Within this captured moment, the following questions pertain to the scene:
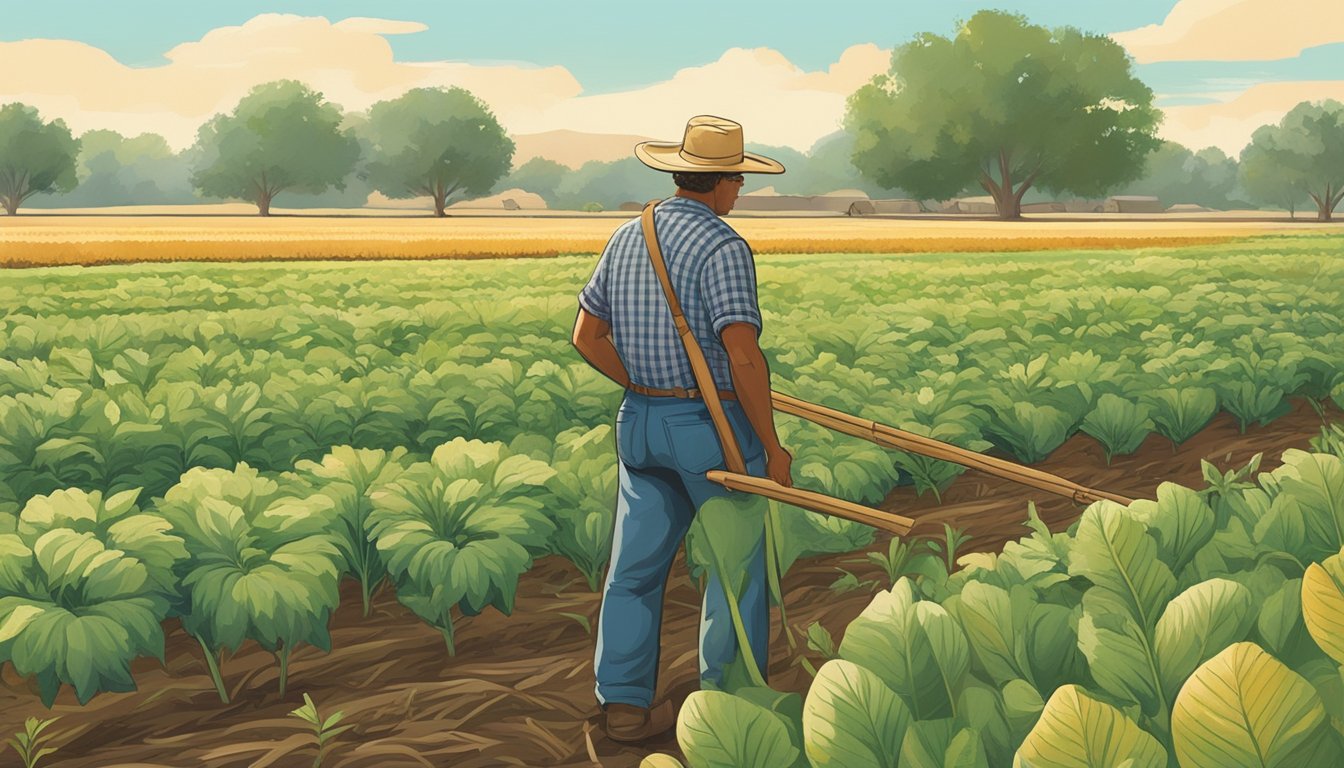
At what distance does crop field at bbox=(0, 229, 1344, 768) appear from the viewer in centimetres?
189

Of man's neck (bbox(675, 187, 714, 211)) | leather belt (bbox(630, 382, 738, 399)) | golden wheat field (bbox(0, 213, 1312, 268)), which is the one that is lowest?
golden wheat field (bbox(0, 213, 1312, 268))

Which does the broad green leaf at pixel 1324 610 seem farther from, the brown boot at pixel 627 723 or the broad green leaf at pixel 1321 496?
the brown boot at pixel 627 723

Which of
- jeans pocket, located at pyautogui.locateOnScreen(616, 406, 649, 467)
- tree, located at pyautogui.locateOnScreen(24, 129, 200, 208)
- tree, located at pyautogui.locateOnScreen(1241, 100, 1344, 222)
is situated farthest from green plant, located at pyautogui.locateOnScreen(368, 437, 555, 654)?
tree, located at pyautogui.locateOnScreen(24, 129, 200, 208)

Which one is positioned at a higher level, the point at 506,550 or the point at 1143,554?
the point at 1143,554

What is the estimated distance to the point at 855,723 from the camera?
1.77m

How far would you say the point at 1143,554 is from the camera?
2.21 meters

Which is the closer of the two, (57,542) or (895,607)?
(895,607)

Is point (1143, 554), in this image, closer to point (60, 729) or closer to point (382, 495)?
point (382, 495)

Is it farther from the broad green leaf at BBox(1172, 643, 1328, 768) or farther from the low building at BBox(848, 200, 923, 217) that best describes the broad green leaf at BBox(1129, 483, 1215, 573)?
the low building at BBox(848, 200, 923, 217)

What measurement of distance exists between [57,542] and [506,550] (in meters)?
1.30

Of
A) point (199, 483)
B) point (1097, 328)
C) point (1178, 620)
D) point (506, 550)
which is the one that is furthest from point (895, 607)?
point (1097, 328)

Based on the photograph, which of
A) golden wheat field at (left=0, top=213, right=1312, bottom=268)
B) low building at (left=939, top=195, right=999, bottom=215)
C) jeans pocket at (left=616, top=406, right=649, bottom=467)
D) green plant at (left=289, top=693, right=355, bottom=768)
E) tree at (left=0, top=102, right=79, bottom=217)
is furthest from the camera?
tree at (left=0, top=102, right=79, bottom=217)

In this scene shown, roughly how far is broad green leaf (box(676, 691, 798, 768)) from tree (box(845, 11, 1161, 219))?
7628 centimetres

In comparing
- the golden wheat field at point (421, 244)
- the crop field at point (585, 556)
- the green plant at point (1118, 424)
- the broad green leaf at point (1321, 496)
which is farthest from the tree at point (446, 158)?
the broad green leaf at point (1321, 496)
